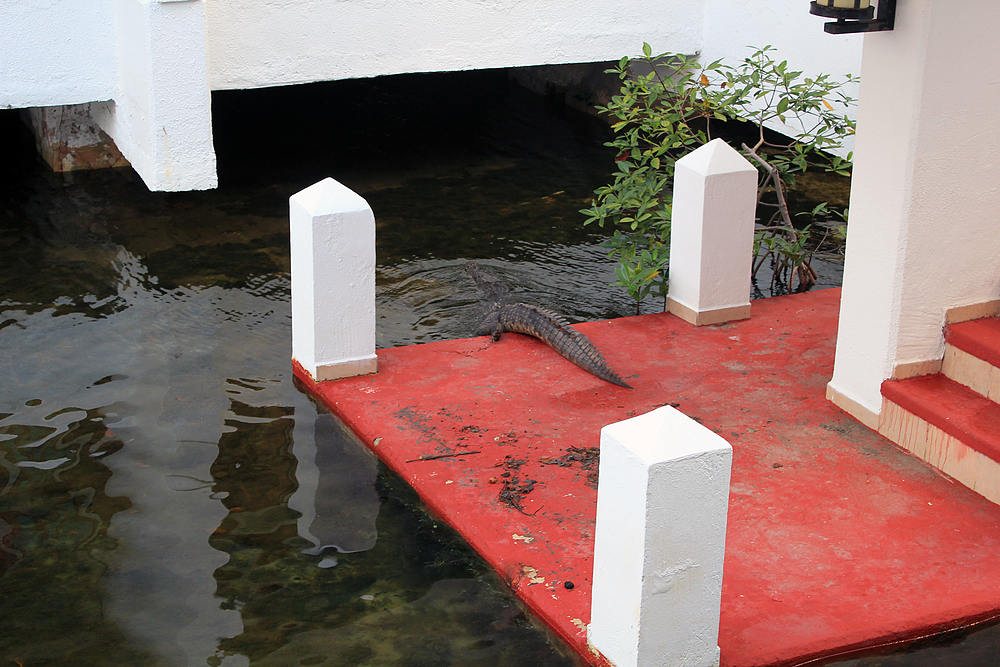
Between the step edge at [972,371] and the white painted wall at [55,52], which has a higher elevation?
the white painted wall at [55,52]

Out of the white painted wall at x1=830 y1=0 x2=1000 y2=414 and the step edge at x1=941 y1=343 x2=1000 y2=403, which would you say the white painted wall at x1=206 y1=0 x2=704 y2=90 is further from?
the step edge at x1=941 y1=343 x2=1000 y2=403

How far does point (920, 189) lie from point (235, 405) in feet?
12.9

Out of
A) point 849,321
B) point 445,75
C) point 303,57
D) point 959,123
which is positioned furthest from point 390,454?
point 445,75

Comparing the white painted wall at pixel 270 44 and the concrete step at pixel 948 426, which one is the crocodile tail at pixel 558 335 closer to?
the concrete step at pixel 948 426

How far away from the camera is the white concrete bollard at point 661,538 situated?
3.64 m

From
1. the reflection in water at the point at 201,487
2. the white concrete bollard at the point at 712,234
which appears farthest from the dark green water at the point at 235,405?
the white concrete bollard at the point at 712,234

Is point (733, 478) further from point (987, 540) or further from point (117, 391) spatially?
point (117, 391)

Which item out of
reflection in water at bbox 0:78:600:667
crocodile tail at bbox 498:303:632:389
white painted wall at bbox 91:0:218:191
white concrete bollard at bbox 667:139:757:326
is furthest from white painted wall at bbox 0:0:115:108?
white concrete bollard at bbox 667:139:757:326

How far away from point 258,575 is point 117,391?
2.20 m

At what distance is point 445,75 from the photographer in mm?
14812

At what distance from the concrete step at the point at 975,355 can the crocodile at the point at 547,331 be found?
1746 millimetres

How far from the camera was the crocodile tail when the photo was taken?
20.5ft

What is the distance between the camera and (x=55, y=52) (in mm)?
8914

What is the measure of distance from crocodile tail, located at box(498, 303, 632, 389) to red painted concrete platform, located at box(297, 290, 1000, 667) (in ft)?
0.27
